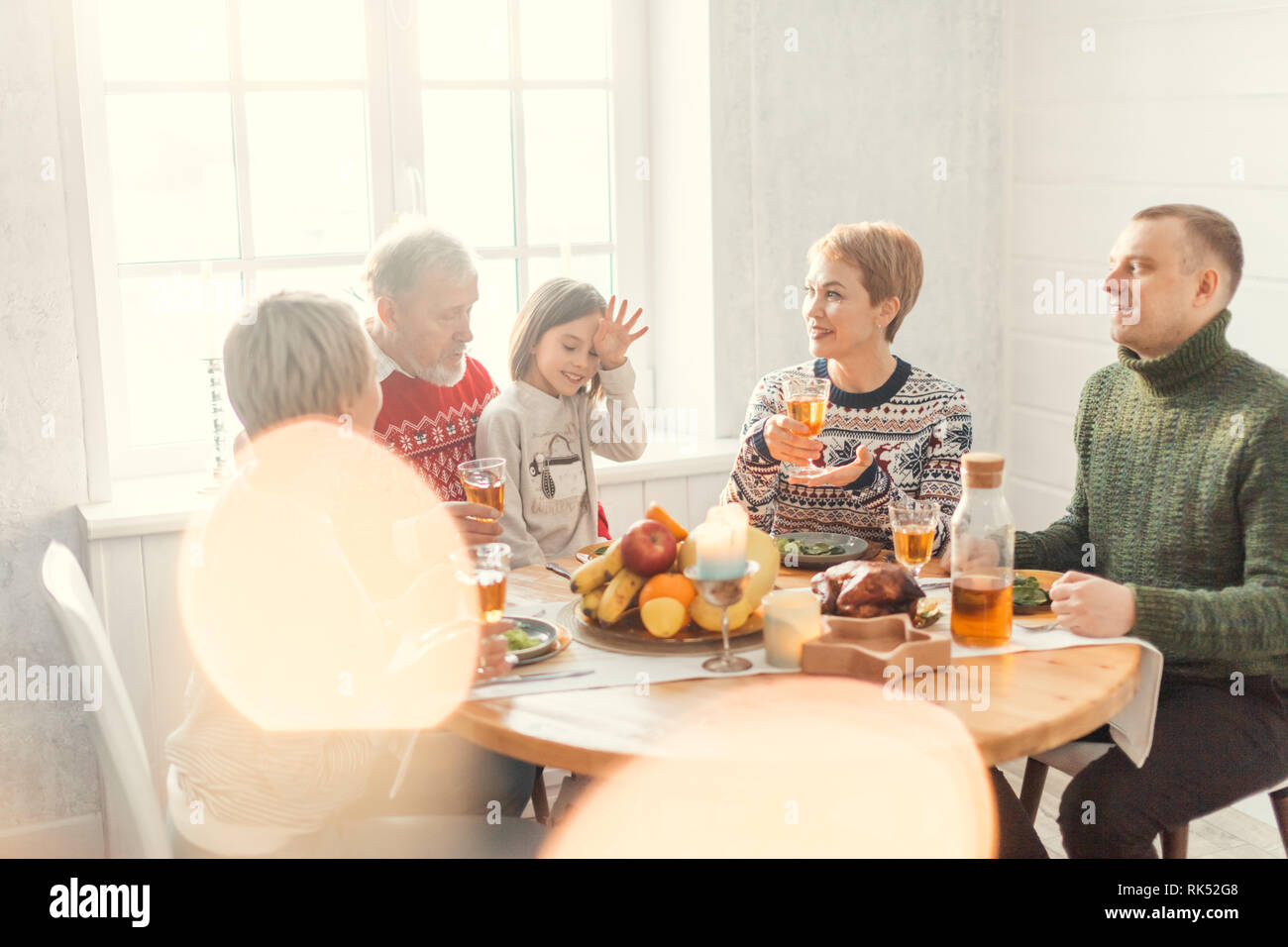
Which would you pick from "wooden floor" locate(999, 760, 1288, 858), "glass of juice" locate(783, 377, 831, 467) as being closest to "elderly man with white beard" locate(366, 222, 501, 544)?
"glass of juice" locate(783, 377, 831, 467)

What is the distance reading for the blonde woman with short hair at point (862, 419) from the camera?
2494mm

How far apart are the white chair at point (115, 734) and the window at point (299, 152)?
1.41 metres

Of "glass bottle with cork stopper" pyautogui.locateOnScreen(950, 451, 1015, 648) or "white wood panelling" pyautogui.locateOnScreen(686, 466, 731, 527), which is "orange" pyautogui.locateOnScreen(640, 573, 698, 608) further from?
"white wood panelling" pyautogui.locateOnScreen(686, 466, 731, 527)

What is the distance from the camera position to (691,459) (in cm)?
328

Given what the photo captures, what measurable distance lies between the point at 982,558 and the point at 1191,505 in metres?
0.48

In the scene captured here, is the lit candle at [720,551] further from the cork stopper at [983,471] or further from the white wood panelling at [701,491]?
the white wood panelling at [701,491]

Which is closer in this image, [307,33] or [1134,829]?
[1134,829]

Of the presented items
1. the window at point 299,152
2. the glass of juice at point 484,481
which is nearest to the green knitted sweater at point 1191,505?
the glass of juice at point 484,481

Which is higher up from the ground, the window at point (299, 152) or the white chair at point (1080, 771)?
the window at point (299, 152)

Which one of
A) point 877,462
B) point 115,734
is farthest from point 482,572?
point 877,462

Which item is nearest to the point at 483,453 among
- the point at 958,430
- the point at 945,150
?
the point at 958,430
